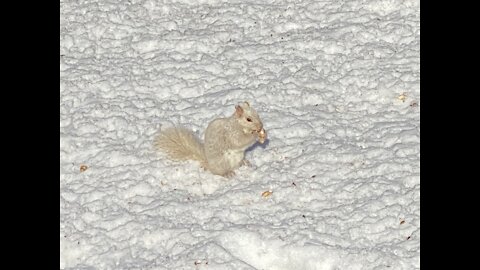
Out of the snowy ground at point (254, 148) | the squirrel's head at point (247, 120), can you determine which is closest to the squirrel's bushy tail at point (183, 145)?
the snowy ground at point (254, 148)

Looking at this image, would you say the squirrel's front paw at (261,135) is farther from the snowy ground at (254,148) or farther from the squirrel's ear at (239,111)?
the snowy ground at (254,148)

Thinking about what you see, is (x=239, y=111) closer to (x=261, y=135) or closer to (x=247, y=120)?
(x=247, y=120)

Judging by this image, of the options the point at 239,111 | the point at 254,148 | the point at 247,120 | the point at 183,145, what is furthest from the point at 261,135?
the point at 183,145

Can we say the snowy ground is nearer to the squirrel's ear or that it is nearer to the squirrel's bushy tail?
the squirrel's bushy tail

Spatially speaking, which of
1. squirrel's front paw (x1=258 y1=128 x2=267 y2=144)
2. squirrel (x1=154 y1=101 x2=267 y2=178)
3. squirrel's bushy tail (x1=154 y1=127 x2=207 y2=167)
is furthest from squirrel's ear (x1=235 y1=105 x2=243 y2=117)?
squirrel's bushy tail (x1=154 y1=127 x2=207 y2=167)

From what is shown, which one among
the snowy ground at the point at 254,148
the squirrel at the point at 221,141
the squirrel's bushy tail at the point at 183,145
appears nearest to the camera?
the snowy ground at the point at 254,148

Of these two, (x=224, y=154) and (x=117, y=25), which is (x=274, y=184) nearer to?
(x=224, y=154)
